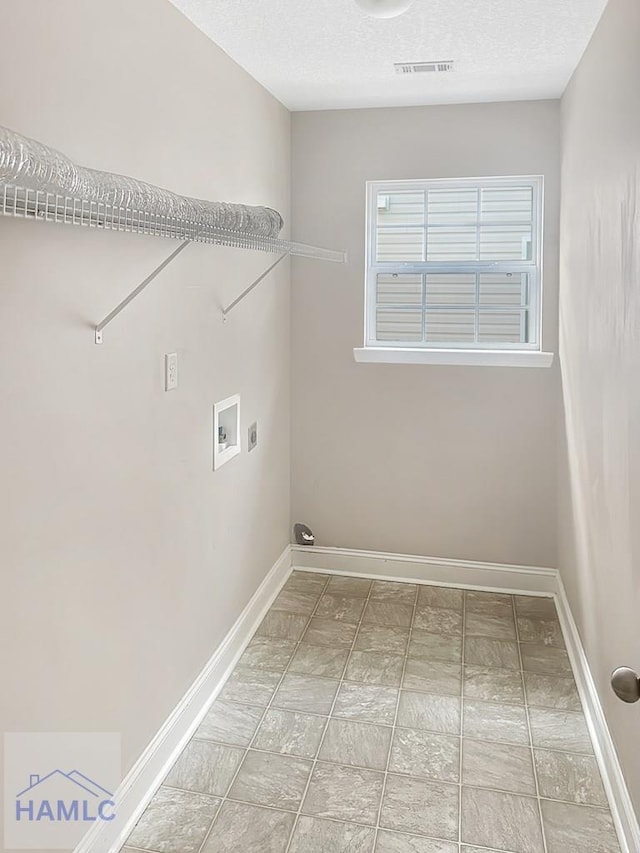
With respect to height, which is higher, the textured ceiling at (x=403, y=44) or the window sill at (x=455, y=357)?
the textured ceiling at (x=403, y=44)

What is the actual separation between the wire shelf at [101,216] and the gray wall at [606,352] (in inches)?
46.6

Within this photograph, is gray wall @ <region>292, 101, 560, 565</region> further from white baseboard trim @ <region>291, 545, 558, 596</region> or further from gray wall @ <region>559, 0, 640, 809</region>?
gray wall @ <region>559, 0, 640, 809</region>

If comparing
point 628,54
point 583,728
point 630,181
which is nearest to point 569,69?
point 628,54

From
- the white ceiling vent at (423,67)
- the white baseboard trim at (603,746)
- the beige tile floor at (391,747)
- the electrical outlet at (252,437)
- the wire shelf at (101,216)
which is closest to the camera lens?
the wire shelf at (101,216)

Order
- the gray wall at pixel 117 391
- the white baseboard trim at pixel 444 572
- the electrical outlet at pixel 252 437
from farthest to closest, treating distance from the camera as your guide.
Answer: the white baseboard trim at pixel 444 572 → the electrical outlet at pixel 252 437 → the gray wall at pixel 117 391

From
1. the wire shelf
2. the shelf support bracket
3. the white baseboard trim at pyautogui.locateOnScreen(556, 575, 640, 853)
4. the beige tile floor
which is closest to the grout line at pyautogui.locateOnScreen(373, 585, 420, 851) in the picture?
the beige tile floor

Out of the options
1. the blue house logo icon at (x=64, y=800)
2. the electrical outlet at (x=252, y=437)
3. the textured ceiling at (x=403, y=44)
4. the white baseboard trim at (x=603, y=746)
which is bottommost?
the white baseboard trim at (x=603, y=746)

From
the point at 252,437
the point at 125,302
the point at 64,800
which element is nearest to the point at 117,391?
the point at 125,302

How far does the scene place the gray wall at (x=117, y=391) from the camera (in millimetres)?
1636

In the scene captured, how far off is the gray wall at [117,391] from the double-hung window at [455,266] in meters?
0.97

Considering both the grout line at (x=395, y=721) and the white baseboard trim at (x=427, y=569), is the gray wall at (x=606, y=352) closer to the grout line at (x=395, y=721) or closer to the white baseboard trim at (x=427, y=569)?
the white baseboard trim at (x=427, y=569)

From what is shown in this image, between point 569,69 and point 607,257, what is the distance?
46.4 inches

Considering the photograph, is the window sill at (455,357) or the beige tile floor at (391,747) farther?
the window sill at (455,357)

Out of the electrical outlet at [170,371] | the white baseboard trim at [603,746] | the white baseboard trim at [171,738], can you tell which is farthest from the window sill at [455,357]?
the electrical outlet at [170,371]
